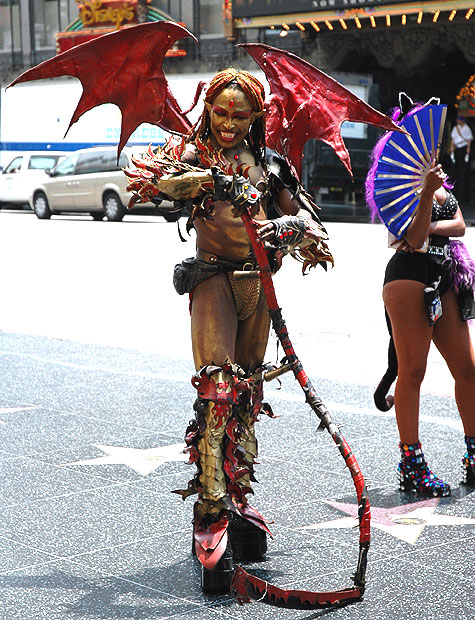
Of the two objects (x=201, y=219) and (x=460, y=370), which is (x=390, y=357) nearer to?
(x=460, y=370)

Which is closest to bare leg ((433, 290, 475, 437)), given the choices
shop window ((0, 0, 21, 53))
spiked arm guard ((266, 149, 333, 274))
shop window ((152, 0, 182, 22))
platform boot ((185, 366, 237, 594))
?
spiked arm guard ((266, 149, 333, 274))

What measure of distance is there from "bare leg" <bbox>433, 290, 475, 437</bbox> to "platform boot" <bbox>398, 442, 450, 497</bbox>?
13.9 inches

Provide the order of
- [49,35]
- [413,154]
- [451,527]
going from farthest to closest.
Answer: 1. [49,35]
2. [413,154]
3. [451,527]

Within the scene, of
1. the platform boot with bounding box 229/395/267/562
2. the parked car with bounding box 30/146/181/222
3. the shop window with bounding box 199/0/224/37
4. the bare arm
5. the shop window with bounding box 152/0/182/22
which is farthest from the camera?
the shop window with bounding box 152/0/182/22

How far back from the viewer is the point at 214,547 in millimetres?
3873

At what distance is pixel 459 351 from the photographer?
5.26 meters

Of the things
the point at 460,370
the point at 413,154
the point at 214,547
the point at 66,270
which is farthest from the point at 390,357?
the point at 66,270

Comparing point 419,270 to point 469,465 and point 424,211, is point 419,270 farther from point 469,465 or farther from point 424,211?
point 469,465

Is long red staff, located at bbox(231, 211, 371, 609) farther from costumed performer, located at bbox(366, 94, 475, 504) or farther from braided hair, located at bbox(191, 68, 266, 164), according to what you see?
costumed performer, located at bbox(366, 94, 475, 504)

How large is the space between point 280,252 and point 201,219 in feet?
1.10

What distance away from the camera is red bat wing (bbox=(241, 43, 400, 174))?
172 inches

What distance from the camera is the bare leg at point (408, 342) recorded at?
5.14 meters

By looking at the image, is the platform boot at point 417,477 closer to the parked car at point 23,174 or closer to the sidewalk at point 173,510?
the sidewalk at point 173,510

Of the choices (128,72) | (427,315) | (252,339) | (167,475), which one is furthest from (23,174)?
(252,339)
